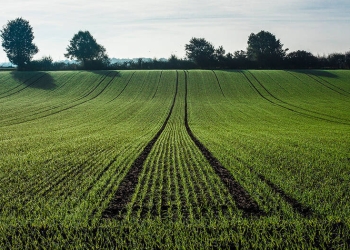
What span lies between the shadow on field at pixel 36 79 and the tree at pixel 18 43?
45.2 feet

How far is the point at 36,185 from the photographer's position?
457 inches

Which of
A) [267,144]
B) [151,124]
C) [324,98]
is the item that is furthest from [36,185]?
[324,98]

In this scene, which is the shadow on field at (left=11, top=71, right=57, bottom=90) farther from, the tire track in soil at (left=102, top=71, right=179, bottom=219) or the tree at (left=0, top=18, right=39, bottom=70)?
the tire track in soil at (left=102, top=71, right=179, bottom=219)

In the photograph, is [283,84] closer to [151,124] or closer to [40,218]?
[151,124]

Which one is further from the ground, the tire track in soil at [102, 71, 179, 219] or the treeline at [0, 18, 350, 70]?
the treeline at [0, 18, 350, 70]

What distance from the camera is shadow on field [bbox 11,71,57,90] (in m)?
66.1

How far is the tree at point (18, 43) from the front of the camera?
89.2 meters

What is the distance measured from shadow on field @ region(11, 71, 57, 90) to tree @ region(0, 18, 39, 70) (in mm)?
13775

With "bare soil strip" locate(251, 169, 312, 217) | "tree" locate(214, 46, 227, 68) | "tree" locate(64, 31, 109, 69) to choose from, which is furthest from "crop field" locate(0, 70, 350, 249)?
"tree" locate(64, 31, 109, 69)

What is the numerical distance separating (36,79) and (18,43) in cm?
2603

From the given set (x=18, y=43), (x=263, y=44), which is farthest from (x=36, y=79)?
(x=263, y=44)

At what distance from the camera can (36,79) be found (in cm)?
7144

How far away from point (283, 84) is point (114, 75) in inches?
1485

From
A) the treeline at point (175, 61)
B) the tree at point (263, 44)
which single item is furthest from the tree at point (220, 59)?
the tree at point (263, 44)
